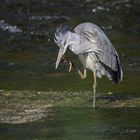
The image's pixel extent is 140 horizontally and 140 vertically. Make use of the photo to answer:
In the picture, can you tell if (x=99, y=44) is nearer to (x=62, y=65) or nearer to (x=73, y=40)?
(x=73, y=40)

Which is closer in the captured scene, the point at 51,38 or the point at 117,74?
the point at 117,74

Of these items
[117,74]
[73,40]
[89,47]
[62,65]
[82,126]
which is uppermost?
[73,40]

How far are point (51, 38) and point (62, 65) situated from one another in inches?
142

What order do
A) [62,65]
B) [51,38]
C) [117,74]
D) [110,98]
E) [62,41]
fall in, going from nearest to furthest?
1. [62,41]
2. [117,74]
3. [110,98]
4. [62,65]
5. [51,38]

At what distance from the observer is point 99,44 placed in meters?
10.8

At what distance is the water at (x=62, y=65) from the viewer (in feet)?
30.2

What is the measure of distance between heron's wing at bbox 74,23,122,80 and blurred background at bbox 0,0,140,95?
4.79 ft

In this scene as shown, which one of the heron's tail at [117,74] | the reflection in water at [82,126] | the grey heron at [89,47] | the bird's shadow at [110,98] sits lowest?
the reflection in water at [82,126]

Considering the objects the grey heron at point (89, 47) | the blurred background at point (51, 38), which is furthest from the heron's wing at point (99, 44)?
the blurred background at point (51, 38)

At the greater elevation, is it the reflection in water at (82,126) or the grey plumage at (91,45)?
the grey plumage at (91,45)

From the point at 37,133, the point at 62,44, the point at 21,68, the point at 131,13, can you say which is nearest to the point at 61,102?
the point at 62,44

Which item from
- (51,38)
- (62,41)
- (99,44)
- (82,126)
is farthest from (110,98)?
(51,38)

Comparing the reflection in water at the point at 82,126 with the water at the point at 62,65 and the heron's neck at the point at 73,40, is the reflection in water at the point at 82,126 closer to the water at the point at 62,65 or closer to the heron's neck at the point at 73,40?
the water at the point at 62,65

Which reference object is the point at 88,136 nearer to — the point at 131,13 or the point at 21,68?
the point at 21,68
